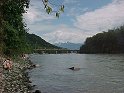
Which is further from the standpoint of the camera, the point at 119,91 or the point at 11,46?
the point at 11,46

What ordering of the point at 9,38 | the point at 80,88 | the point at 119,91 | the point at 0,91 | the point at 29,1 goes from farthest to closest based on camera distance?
the point at 9,38 < the point at 80,88 < the point at 119,91 < the point at 0,91 < the point at 29,1

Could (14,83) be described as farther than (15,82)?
No

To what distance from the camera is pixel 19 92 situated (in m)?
27.4

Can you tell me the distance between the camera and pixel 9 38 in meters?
42.3

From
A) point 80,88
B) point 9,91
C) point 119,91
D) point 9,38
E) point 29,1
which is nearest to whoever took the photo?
point 29,1

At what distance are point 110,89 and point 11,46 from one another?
16195 millimetres

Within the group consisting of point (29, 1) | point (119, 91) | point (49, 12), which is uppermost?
point (29, 1)

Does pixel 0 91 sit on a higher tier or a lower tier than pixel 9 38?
lower

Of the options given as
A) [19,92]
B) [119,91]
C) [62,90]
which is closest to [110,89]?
[119,91]

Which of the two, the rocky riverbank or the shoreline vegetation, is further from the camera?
the rocky riverbank

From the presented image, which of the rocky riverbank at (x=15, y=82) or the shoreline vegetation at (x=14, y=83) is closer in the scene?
the shoreline vegetation at (x=14, y=83)

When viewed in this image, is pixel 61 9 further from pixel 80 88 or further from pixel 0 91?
pixel 80 88

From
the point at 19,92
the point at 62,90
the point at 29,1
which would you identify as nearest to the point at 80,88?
the point at 62,90

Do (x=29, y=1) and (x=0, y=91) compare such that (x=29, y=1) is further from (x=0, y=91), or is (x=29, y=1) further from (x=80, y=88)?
(x=80, y=88)
